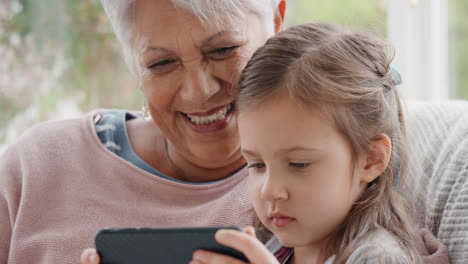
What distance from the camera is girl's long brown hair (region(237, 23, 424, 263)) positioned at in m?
1.38

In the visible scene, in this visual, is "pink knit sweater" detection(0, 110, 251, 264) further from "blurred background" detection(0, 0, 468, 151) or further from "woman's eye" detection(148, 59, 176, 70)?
"blurred background" detection(0, 0, 468, 151)

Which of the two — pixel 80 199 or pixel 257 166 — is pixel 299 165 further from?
pixel 80 199

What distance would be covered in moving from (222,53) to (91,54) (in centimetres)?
133

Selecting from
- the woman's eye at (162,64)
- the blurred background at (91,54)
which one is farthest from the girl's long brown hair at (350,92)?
the blurred background at (91,54)

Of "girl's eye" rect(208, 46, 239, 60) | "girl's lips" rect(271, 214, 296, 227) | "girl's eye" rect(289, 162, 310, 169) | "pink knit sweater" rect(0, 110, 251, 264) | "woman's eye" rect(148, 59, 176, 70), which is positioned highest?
"girl's eye" rect(208, 46, 239, 60)

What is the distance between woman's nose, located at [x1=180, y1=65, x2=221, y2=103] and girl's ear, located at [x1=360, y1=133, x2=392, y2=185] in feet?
1.54

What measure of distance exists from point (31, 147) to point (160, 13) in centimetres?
60

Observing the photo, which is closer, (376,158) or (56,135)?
(376,158)

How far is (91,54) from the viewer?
2941mm

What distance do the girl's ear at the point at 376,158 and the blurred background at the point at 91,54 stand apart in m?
1.45

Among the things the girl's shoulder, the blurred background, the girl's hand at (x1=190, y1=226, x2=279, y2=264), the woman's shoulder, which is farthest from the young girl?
the blurred background

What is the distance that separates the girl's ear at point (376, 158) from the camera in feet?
4.67

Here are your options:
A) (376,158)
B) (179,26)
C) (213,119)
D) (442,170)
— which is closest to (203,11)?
(179,26)

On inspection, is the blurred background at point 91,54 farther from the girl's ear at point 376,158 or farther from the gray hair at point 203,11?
the girl's ear at point 376,158
